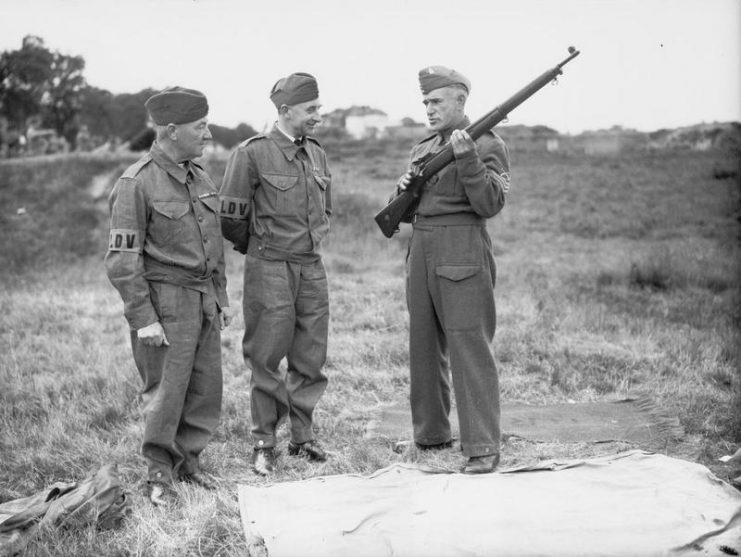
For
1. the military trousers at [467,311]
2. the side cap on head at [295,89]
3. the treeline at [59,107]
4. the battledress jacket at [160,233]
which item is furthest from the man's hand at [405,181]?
the treeline at [59,107]

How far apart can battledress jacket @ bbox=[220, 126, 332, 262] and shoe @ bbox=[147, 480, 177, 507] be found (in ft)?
5.13

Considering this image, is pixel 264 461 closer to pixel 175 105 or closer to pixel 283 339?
pixel 283 339

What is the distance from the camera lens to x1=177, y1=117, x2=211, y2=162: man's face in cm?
441

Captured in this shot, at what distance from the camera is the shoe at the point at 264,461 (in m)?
4.91

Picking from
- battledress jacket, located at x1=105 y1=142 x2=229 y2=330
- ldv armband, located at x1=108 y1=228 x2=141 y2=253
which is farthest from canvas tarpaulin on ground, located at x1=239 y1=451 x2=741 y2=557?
ldv armband, located at x1=108 y1=228 x2=141 y2=253

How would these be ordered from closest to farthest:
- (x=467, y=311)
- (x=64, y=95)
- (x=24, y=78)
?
(x=467, y=311), (x=24, y=78), (x=64, y=95)

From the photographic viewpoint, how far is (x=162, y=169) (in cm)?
439

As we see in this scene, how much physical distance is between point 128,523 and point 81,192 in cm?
2309

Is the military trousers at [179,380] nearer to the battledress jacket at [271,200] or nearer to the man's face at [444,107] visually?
the battledress jacket at [271,200]

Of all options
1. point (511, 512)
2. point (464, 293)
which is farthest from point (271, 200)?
point (511, 512)

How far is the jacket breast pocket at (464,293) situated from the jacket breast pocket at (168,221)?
1658 mm

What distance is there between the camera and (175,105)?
14.3ft

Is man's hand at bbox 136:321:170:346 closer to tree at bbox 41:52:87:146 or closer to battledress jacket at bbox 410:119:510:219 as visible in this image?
battledress jacket at bbox 410:119:510:219

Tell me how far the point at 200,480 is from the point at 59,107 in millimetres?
42737
